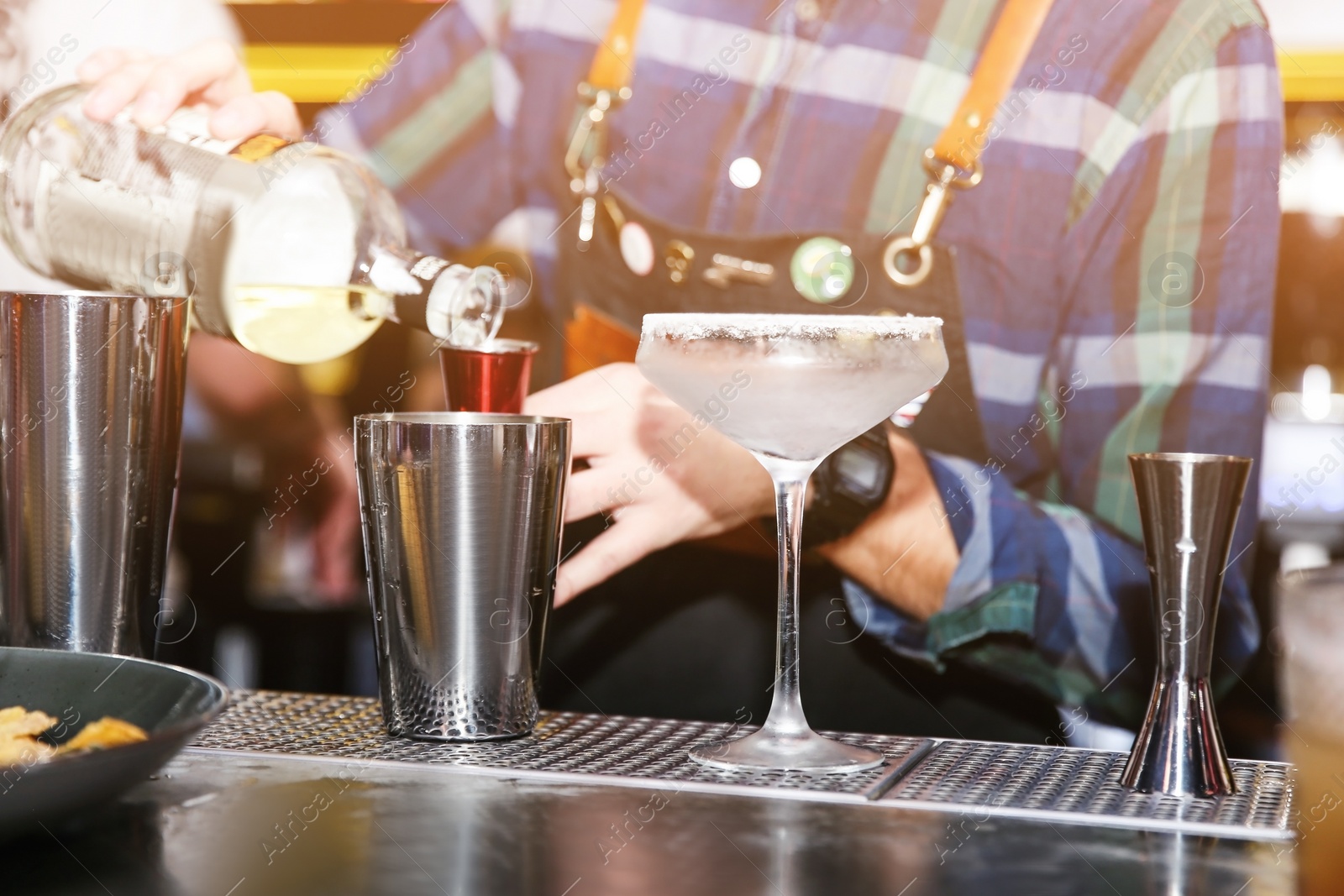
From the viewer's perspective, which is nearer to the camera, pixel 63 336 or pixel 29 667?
pixel 29 667

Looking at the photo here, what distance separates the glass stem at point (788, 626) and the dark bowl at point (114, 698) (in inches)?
14.1

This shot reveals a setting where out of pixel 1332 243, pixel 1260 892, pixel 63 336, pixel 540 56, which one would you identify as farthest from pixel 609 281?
pixel 1260 892

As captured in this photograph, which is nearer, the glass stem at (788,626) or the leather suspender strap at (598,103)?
the glass stem at (788,626)

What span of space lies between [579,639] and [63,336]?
0.67 metres

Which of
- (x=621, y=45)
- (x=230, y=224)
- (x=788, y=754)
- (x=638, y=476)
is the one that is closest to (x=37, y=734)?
(x=788, y=754)

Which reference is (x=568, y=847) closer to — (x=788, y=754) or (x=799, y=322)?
(x=788, y=754)

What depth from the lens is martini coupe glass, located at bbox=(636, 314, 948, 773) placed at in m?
0.83

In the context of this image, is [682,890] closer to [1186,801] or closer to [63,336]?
[1186,801]

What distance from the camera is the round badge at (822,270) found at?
4.34 feet

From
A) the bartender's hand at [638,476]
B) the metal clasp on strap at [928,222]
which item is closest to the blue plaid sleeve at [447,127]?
the bartender's hand at [638,476]

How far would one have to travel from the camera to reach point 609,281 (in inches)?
54.1

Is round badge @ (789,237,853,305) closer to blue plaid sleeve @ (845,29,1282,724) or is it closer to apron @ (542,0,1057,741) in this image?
apron @ (542,0,1057,741)

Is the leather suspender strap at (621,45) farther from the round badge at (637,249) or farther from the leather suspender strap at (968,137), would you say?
the leather suspender strap at (968,137)

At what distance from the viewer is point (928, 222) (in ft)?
4.29
